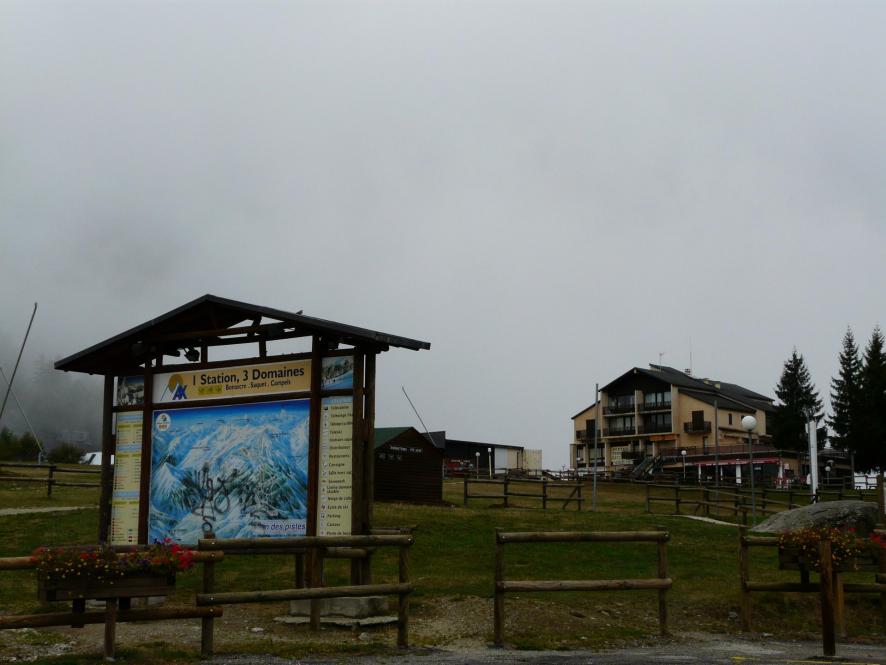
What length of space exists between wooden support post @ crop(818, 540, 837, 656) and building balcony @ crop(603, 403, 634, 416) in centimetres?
8518

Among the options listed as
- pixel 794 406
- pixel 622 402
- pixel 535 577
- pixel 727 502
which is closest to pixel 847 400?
pixel 794 406

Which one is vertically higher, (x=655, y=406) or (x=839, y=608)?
(x=655, y=406)

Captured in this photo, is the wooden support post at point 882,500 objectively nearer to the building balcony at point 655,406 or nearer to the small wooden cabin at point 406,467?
the small wooden cabin at point 406,467

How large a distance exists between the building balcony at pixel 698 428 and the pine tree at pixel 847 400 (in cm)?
1107

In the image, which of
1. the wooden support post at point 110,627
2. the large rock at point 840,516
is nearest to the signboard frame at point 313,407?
the wooden support post at point 110,627

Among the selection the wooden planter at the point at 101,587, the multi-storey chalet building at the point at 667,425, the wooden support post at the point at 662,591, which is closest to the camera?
the wooden planter at the point at 101,587

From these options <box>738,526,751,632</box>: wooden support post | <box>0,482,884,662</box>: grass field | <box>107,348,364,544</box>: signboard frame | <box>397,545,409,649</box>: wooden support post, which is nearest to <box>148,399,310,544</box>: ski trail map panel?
<box>107,348,364,544</box>: signboard frame

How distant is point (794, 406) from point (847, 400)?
5159mm

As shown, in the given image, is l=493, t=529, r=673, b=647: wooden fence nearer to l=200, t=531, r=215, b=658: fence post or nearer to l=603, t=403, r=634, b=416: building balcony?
l=200, t=531, r=215, b=658: fence post

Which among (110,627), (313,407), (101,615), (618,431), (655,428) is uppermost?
(655,428)

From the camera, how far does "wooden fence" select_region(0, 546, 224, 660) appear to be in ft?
31.3

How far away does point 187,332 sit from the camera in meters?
15.1

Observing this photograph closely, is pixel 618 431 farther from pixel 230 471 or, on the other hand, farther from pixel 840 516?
pixel 230 471

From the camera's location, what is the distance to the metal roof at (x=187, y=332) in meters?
14.0
